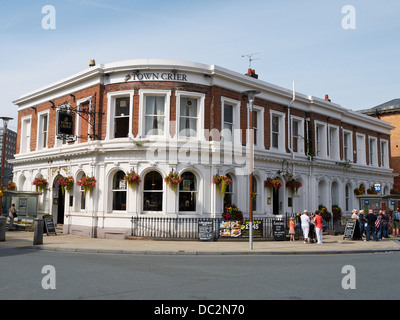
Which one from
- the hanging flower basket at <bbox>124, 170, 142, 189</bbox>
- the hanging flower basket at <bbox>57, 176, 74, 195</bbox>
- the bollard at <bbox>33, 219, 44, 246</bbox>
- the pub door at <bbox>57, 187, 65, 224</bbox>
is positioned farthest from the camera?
the pub door at <bbox>57, 187, 65, 224</bbox>

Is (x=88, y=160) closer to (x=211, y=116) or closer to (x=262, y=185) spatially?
(x=211, y=116)

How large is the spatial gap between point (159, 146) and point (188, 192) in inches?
115

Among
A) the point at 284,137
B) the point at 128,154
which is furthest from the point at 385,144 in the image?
the point at 128,154

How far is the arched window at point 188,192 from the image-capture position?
21250 millimetres

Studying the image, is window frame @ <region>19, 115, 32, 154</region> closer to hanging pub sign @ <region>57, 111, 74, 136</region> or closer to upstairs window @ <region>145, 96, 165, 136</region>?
hanging pub sign @ <region>57, 111, 74, 136</region>

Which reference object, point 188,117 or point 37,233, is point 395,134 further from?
point 37,233

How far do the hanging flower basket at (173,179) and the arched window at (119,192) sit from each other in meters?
2.55

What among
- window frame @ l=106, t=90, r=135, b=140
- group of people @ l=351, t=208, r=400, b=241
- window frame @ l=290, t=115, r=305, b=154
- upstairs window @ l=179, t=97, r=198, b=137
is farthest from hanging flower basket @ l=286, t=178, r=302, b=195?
window frame @ l=106, t=90, r=135, b=140

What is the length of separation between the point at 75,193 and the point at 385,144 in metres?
28.1

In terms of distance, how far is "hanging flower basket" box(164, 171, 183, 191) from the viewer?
20.3m

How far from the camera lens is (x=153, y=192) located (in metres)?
21.2

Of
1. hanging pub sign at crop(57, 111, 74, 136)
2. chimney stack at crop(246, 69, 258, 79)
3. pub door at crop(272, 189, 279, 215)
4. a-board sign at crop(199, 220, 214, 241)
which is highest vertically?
chimney stack at crop(246, 69, 258, 79)

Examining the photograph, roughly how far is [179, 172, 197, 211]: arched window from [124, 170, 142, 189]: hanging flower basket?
228cm

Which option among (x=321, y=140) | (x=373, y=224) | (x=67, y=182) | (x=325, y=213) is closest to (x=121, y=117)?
(x=67, y=182)
